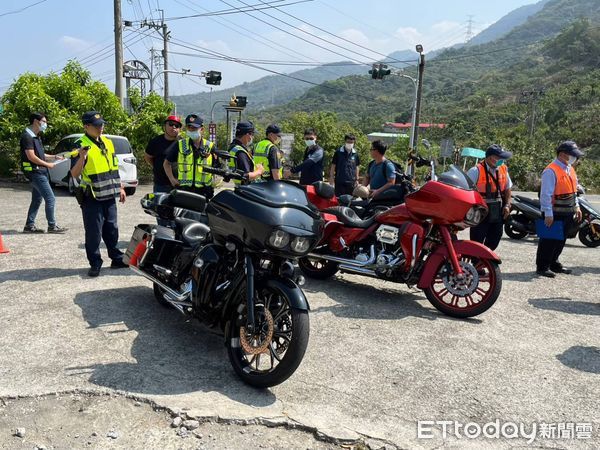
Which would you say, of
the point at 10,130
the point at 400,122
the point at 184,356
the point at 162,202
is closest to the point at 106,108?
the point at 10,130

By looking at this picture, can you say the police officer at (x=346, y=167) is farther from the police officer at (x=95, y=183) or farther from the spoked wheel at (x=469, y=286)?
the police officer at (x=95, y=183)

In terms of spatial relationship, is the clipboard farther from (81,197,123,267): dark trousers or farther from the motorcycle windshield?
(81,197,123,267): dark trousers

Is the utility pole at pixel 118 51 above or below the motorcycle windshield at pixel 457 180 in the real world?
above

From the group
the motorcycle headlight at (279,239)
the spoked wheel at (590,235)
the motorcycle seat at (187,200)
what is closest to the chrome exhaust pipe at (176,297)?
the motorcycle seat at (187,200)

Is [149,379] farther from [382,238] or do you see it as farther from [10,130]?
[10,130]

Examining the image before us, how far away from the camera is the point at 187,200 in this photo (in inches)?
186

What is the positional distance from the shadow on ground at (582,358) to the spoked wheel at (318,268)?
2.54 metres

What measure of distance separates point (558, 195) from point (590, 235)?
335 cm

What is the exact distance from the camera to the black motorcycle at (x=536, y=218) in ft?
29.2

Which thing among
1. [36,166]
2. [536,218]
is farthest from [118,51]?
[536,218]

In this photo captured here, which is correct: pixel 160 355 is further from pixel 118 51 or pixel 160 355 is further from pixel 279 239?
pixel 118 51

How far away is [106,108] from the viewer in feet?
52.4

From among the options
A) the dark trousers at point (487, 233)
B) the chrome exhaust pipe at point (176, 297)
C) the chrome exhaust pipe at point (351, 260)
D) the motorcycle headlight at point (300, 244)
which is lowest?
the chrome exhaust pipe at point (176, 297)

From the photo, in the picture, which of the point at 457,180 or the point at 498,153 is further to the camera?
the point at 498,153
